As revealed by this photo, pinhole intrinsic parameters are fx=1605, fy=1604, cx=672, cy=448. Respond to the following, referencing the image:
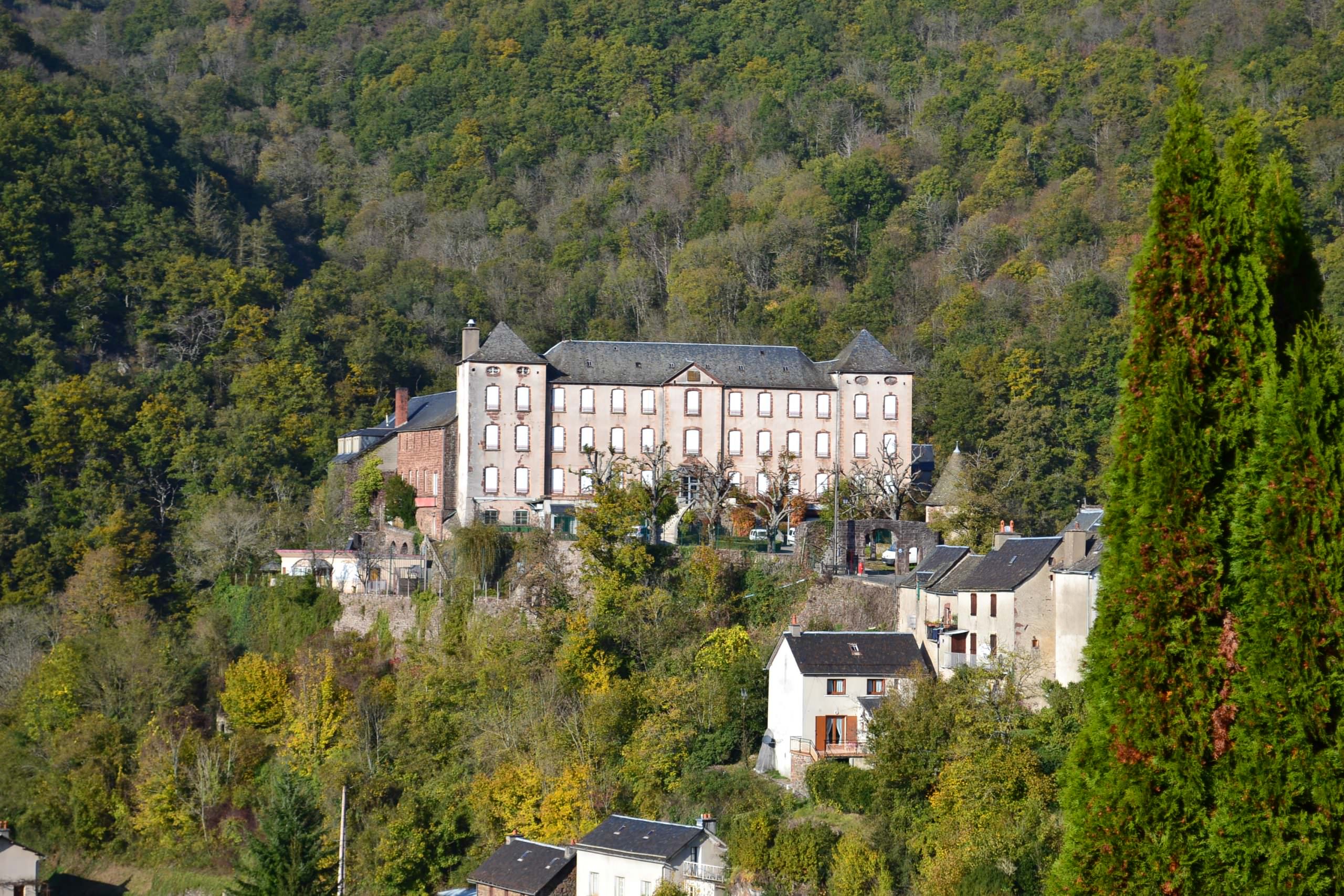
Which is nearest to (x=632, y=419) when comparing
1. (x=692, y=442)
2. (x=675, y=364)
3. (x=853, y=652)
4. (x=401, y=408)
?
(x=692, y=442)

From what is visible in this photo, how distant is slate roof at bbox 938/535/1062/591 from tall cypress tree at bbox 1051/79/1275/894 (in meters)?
25.3

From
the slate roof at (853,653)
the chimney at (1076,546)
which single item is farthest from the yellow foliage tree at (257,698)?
the chimney at (1076,546)

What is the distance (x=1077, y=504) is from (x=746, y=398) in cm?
1162

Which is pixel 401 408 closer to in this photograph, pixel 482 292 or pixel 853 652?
pixel 482 292

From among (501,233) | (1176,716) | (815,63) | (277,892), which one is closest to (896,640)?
(277,892)

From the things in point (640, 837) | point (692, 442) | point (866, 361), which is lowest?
point (640, 837)

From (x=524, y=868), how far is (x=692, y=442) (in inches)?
813

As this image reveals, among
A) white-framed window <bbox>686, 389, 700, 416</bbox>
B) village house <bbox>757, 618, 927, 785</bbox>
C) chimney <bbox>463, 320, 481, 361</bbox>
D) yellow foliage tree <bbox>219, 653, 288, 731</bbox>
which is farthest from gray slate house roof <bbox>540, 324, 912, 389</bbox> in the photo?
village house <bbox>757, 618, 927, 785</bbox>

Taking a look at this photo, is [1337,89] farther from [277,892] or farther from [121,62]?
[121,62]

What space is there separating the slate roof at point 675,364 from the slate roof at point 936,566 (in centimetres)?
1309

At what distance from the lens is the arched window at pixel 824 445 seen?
53.5 metres

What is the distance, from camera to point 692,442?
174ft

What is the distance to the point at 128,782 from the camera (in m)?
47.5

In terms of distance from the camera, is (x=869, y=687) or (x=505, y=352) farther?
(x=505, y=352)
